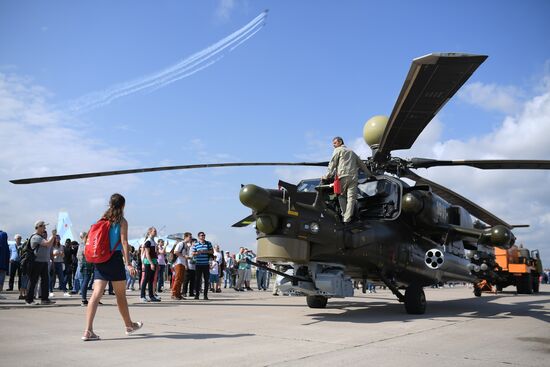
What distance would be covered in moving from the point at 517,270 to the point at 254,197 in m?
20.3

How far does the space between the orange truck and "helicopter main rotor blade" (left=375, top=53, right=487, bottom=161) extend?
16125mm

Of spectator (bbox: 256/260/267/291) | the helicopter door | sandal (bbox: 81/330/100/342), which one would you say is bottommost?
sandal (bbox: 81/330/100/342)

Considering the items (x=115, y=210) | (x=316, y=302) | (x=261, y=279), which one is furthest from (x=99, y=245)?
(x=261, y=279)

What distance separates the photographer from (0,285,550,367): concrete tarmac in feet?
15.7

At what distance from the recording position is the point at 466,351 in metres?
5.59

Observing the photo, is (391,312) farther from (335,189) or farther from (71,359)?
(71,359)

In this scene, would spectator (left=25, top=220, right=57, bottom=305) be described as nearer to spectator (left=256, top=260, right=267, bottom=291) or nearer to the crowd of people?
the crowd of people

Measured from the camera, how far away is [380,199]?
9922mm

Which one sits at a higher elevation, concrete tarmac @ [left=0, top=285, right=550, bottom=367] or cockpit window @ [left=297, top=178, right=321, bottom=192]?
cockpit window @ [left=297, top=178, right=321, bottom=192]

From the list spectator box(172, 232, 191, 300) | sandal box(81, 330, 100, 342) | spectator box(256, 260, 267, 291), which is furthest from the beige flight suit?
spectator box(256, 260, 267, 291)

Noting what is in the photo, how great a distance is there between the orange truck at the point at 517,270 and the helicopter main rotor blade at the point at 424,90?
1612 centimetres

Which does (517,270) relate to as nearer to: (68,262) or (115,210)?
(68,262)

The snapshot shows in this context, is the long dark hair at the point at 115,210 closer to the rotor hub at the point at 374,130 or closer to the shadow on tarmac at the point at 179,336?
the shadow on tarmac at the point at 179,336

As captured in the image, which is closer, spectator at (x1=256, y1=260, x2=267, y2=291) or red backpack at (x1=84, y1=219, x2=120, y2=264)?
red backpack at (x1=84, y1=219, x2=120, y2=264)
